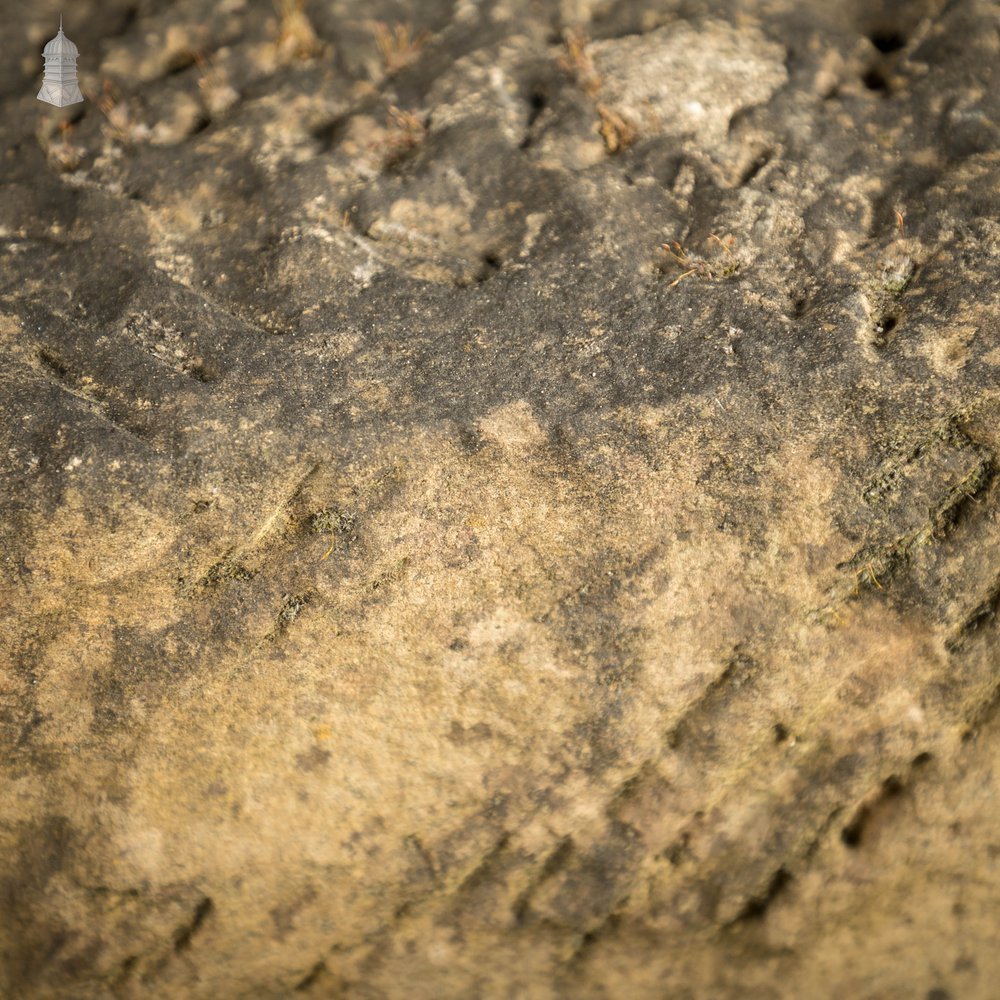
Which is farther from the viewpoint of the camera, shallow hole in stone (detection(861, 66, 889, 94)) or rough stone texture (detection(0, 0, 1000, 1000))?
shallow hole in stone (detection(861, 66, 889, 94))

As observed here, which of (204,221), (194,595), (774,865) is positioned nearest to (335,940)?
(194,595)

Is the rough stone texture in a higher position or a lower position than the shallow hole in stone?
lower

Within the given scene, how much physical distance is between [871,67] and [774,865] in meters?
2.06

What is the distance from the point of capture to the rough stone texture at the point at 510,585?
2045 mm

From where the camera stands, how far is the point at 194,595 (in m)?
2.06

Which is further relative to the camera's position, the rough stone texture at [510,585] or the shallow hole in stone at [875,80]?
the shallow hole in stone at [875,80]

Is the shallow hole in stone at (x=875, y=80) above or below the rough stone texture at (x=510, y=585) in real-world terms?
above

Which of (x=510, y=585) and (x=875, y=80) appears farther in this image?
(x=875, y=80)

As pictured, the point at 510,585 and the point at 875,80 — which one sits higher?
the point at 875,80

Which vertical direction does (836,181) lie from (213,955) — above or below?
above

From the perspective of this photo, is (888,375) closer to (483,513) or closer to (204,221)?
(483,513)

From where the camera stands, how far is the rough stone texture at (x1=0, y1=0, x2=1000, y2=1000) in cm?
204

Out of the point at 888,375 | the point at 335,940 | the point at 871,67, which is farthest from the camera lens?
the point at 871,67

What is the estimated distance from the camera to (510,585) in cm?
208
